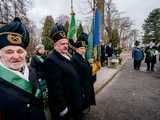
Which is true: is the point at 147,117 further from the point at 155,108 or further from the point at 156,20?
the point at 156,20

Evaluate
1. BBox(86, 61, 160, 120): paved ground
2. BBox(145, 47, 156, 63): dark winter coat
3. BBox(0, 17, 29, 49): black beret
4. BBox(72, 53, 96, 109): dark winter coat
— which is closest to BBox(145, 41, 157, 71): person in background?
BBox(145, 47, 156, 63): dark winter coat

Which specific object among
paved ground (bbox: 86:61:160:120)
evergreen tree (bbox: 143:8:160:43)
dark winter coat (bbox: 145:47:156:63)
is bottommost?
paved ground (bbox: 86:61:160:120)

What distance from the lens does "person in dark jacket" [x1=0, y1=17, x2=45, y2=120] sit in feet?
9.14

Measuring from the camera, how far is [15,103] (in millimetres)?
2803

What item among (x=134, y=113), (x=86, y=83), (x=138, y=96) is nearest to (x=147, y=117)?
(x=134, y=113)

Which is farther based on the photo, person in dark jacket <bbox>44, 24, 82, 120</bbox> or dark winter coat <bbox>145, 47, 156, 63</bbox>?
dark winter coat <bbox>145, 47, 156, 63</bbox>

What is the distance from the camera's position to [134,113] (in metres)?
7.68

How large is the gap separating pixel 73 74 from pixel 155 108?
3902 mm

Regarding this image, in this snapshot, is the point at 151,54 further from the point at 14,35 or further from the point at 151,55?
the point at 14,35

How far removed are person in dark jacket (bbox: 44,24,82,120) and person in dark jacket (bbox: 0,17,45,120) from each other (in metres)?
1.66

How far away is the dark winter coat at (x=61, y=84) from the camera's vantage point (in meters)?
4.79

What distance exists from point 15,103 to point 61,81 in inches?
83.9

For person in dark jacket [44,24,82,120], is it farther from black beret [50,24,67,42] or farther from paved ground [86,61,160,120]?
paved ground [86,61,160,120]

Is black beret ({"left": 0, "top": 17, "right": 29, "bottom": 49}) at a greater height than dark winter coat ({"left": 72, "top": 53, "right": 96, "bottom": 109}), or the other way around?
black beret ({"left": 0, "top": 17, "right": 29, "bottom": 49})
